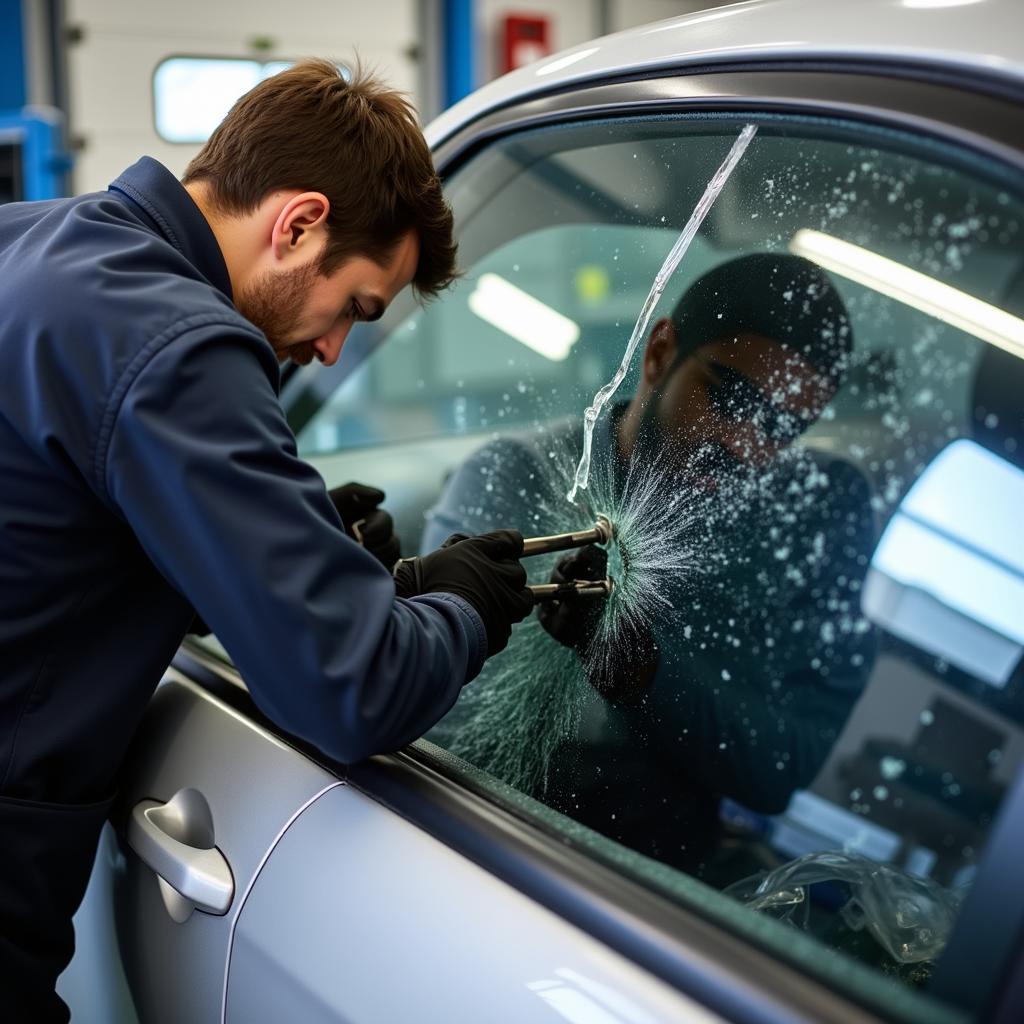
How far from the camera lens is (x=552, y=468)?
1375 millimetres

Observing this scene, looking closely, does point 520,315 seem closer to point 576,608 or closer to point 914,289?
point 576,608

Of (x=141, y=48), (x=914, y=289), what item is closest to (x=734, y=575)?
(x=914, y=289)

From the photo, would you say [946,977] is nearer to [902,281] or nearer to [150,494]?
[902,281]

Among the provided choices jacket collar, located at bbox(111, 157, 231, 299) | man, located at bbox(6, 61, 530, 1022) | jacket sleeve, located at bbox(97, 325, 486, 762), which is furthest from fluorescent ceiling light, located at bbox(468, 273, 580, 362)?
jacket sleeve, located at bbox(97, 325, 486, 762)

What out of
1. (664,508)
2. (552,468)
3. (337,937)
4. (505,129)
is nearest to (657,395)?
(664,508)

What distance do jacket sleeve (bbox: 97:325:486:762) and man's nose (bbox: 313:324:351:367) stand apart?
1.06ft

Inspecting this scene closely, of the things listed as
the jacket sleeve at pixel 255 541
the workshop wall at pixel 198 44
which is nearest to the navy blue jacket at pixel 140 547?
the jacket sleeve at pixel 255 541

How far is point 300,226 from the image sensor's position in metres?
1.23

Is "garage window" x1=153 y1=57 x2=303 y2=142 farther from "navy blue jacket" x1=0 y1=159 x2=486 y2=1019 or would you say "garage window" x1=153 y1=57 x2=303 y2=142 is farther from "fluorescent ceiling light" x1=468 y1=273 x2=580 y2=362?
"navy blue jacket" x1=0 y1=159 x2=486 y2=1019

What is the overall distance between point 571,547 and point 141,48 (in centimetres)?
578

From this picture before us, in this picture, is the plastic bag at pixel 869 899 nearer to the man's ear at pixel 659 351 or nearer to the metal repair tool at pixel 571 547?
the metal repair tool at pixel 571 547

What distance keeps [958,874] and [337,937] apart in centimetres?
57

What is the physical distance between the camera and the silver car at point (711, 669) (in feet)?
2.76

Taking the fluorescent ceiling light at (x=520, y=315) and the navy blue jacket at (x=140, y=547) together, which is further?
the fluorescent ceiling light at (x=520, y=315)
